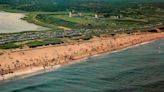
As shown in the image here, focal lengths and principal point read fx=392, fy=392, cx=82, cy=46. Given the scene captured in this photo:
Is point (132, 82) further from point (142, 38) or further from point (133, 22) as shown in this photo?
point (133, 22)

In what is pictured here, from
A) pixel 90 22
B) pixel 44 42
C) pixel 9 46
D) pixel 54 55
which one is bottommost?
pixel 90 22

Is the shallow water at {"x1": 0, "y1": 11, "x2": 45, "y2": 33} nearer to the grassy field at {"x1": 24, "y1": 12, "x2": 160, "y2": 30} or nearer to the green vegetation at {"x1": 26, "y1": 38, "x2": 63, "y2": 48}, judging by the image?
the grassy field at {"x1": 24, "y1": 12, "x2": 160, "y2": 30}

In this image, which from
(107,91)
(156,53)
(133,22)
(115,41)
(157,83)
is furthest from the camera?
(133,22)

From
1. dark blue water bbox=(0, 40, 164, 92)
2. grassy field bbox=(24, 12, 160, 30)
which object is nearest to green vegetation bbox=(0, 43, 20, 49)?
dark blue water bbox=(0, 40, 164, 92)

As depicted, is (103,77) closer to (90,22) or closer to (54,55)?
(54,55)

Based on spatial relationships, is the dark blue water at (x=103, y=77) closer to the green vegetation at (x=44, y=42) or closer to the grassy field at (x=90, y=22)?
the green vegetation at (x=44, y=42)

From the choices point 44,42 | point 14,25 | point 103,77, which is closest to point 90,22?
point 14,25

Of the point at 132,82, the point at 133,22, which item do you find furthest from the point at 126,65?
the point at 133,22
